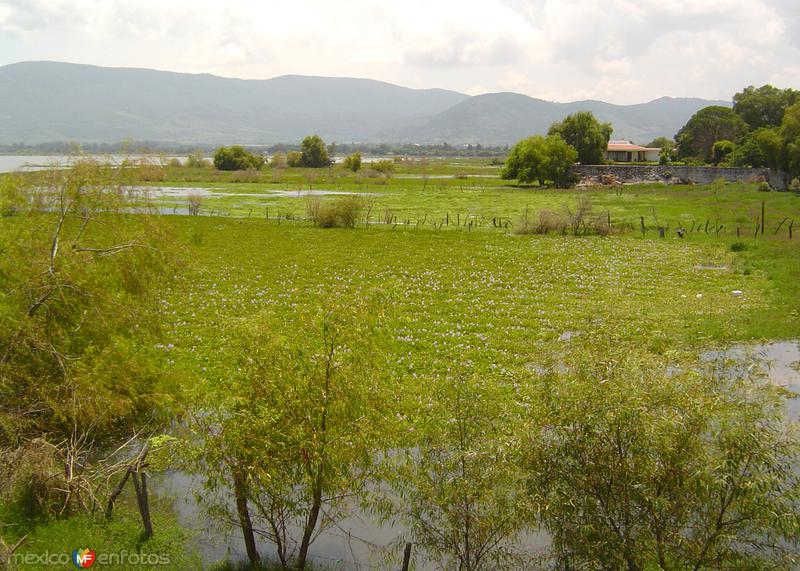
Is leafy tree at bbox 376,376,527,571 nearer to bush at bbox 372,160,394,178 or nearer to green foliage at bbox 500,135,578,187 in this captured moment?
green foliage at bbox 500,135,578,187

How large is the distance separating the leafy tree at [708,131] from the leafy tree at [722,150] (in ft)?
10.7

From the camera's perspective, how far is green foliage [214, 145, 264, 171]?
408 feet

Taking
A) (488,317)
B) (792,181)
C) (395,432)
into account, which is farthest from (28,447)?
(792,181)

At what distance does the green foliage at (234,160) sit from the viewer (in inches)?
4894

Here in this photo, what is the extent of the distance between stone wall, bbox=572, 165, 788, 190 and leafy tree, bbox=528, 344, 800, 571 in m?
77.7

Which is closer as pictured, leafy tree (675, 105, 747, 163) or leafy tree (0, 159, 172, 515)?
leafy tree (0, 159, 172, 515)

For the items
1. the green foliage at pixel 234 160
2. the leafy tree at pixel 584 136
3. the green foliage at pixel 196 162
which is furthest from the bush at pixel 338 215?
the green foliage at pixel 196 162

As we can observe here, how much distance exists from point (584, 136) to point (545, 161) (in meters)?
17.6

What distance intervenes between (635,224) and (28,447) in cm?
4690

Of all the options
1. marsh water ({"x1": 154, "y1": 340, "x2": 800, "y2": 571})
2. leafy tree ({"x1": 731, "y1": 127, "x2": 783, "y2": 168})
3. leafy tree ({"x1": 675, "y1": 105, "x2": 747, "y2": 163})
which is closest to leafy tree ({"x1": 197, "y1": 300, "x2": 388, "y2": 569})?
marsh water ({"x1": 154, "y1": 340, "x2": 800, "y2": 571})

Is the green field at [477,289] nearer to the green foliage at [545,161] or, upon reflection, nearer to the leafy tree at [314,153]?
the green foliage at [545,161]

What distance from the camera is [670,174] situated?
290 ft

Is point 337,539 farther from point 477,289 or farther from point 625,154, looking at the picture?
point 625,154

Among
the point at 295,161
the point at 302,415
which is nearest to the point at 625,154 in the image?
the point at 295,161
